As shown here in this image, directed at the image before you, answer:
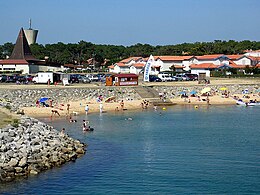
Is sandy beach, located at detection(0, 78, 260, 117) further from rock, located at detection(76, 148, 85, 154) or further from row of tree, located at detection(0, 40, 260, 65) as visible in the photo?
row of tree, located at detection(0, 40, 260, 65)

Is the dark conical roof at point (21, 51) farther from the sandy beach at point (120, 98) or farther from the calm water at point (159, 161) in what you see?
the calm water at point (159, 161)

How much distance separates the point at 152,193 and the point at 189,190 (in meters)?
1.73

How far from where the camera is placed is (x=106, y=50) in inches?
5453

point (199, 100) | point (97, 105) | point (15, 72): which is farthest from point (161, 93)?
point (15, 72)

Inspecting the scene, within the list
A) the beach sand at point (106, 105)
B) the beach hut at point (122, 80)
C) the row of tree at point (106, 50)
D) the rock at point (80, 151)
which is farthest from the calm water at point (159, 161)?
the row of tree at point (106, 50)

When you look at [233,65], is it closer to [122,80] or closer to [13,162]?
[122,80]

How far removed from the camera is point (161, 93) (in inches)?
2586

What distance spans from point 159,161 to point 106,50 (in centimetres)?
11094

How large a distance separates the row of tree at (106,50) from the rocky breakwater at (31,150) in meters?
86.6

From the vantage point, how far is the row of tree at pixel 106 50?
122 metres

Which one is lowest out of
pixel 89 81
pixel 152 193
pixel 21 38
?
pixel 152 193

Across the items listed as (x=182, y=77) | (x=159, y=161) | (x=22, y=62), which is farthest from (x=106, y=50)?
(x=159, y=161)

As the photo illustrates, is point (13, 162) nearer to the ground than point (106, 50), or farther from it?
nearer to the ground

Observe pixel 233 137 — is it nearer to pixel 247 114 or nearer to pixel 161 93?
pixel 247 114
